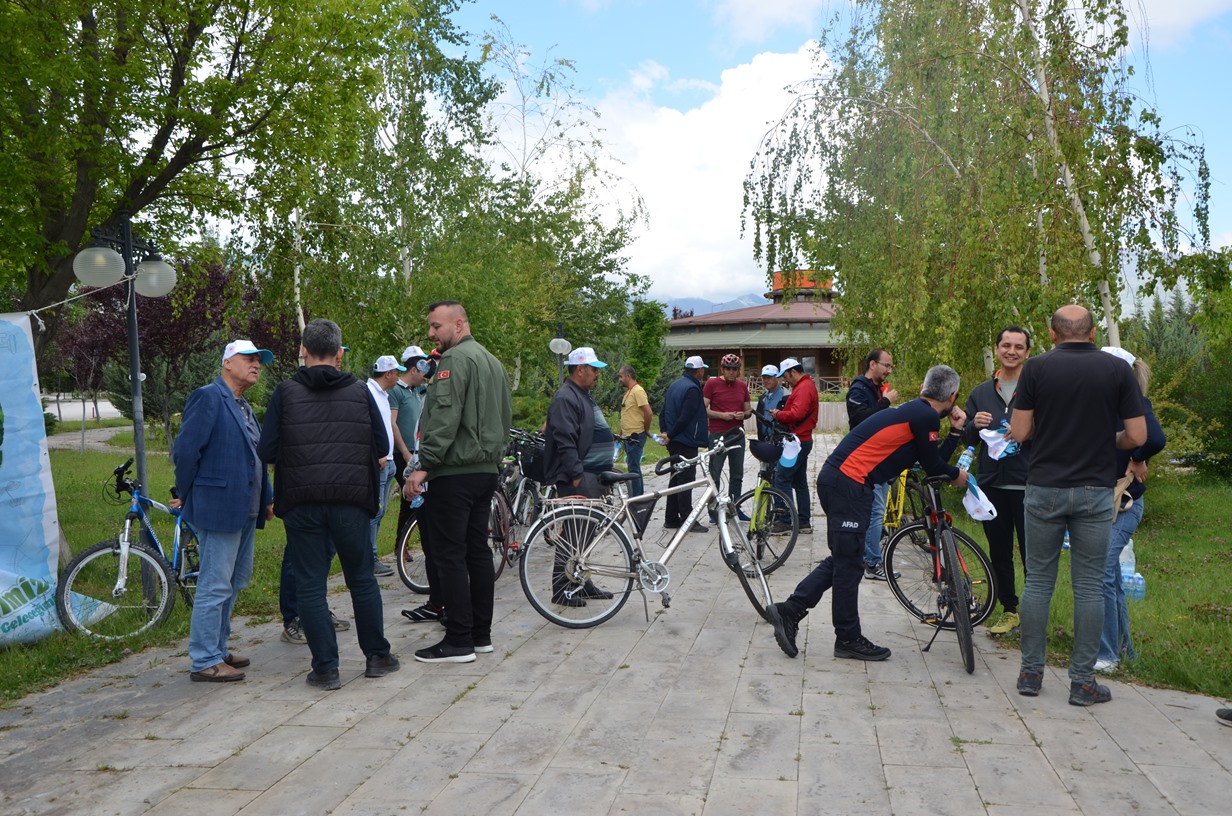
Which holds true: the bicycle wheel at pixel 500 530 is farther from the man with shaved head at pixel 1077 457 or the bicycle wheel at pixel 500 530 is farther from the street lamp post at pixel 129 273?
the man with shaved head at pixel 1077 457

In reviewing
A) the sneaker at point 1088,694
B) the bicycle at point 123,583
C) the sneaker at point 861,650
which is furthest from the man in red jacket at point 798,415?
the bicycle at point 123,583

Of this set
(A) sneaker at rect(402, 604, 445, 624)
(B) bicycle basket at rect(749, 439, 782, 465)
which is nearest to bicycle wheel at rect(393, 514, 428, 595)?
(A) sneaker at rect(402, 604, 445, 624)

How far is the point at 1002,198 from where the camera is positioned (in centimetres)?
980

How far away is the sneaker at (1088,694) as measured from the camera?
17.1 feet

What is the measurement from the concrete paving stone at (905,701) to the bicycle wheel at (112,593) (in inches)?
177

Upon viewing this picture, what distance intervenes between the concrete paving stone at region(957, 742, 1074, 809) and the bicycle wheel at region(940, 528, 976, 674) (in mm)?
1227

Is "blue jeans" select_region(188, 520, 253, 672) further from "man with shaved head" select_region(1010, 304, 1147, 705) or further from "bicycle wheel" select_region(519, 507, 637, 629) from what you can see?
"man with shaved head" select_region(1010, 304, 1147, 705)

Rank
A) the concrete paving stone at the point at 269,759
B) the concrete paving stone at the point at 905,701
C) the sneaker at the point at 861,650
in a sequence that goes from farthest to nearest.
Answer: the sneaker at the point at 861,650 < the concrete paving stone at the point at 905,701 < the concrete paving stone at the point at 269,759

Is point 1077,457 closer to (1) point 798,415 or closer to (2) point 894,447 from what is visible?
(2) point 894,447

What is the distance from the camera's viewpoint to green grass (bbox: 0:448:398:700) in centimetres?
589

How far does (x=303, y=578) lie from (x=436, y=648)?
1.00 metres

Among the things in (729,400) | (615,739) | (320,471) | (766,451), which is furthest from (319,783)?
(729,400)

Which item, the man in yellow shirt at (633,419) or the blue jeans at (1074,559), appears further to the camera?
the man in yellow shirt at (633,419)

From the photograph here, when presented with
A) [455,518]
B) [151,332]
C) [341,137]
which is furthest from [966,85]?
[151,332]
